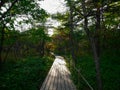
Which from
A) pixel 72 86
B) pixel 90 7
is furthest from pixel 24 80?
pixel 90 7

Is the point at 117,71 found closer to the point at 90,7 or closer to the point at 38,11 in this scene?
the point at 90,7

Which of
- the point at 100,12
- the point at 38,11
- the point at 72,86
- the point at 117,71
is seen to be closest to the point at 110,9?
the point at 100,12

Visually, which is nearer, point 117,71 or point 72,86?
point 72,86

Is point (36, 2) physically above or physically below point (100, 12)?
above

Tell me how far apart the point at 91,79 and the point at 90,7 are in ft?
21.1

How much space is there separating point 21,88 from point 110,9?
680 cm

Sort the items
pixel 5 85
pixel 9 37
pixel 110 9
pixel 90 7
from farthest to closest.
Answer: pixel 9 37 → pixel 5 85 → pixel 90 7 → pixel 110 9

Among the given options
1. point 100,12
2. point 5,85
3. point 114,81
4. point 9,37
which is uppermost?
point 100,12

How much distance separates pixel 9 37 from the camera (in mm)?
15766

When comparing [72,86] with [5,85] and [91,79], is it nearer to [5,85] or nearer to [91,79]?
[91,79]

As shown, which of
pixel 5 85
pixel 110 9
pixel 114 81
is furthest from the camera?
pixel 114 81

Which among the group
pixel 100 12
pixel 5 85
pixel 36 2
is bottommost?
pixel 5 85

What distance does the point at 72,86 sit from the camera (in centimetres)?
1223

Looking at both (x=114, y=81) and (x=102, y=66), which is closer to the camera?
(x=114, y=81)
